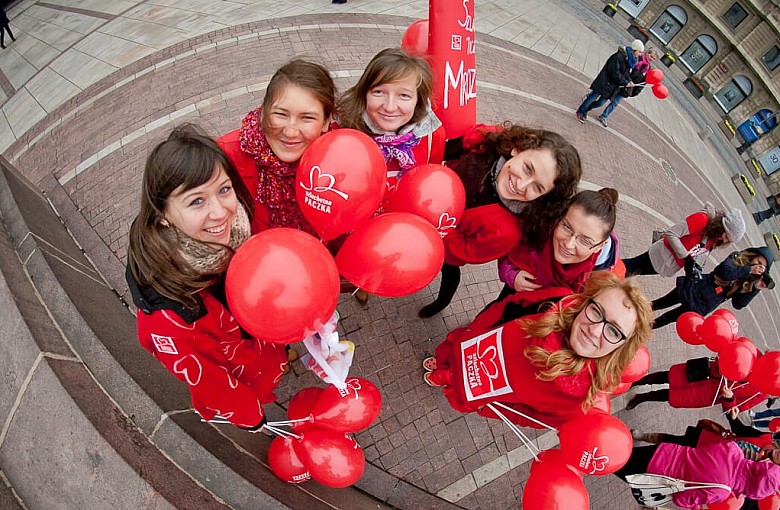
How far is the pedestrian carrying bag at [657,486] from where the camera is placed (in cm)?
325

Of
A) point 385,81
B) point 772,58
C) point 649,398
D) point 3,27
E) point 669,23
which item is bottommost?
point 3,27

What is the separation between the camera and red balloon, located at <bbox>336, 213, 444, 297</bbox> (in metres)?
2.18

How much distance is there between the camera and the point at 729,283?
14.4 feet

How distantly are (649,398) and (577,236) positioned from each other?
3131 mm

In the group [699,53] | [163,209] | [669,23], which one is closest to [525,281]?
[163,209]

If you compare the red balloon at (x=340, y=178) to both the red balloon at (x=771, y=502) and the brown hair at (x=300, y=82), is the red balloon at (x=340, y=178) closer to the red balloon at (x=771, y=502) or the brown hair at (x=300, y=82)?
the brown hair at (x=300, y=82)

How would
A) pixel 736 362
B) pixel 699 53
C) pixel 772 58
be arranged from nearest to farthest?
pixel 736 362, pixel 772 58, pixel 699 53

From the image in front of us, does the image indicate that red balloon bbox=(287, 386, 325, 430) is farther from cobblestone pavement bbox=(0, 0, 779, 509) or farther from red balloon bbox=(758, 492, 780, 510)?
red balloon bbox=(758, 492, 780, 510)

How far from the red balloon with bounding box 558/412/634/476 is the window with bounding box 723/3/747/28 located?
1886 centimetres

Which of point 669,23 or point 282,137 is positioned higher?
point 669,23

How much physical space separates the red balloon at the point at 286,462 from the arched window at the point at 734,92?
18357 mm

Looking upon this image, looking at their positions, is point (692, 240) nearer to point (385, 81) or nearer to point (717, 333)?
point (717, 333)

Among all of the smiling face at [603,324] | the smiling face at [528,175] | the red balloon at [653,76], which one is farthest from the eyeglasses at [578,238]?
the red balloon at [653,76]

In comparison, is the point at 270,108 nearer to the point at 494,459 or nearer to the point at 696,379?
the point at 494,459
